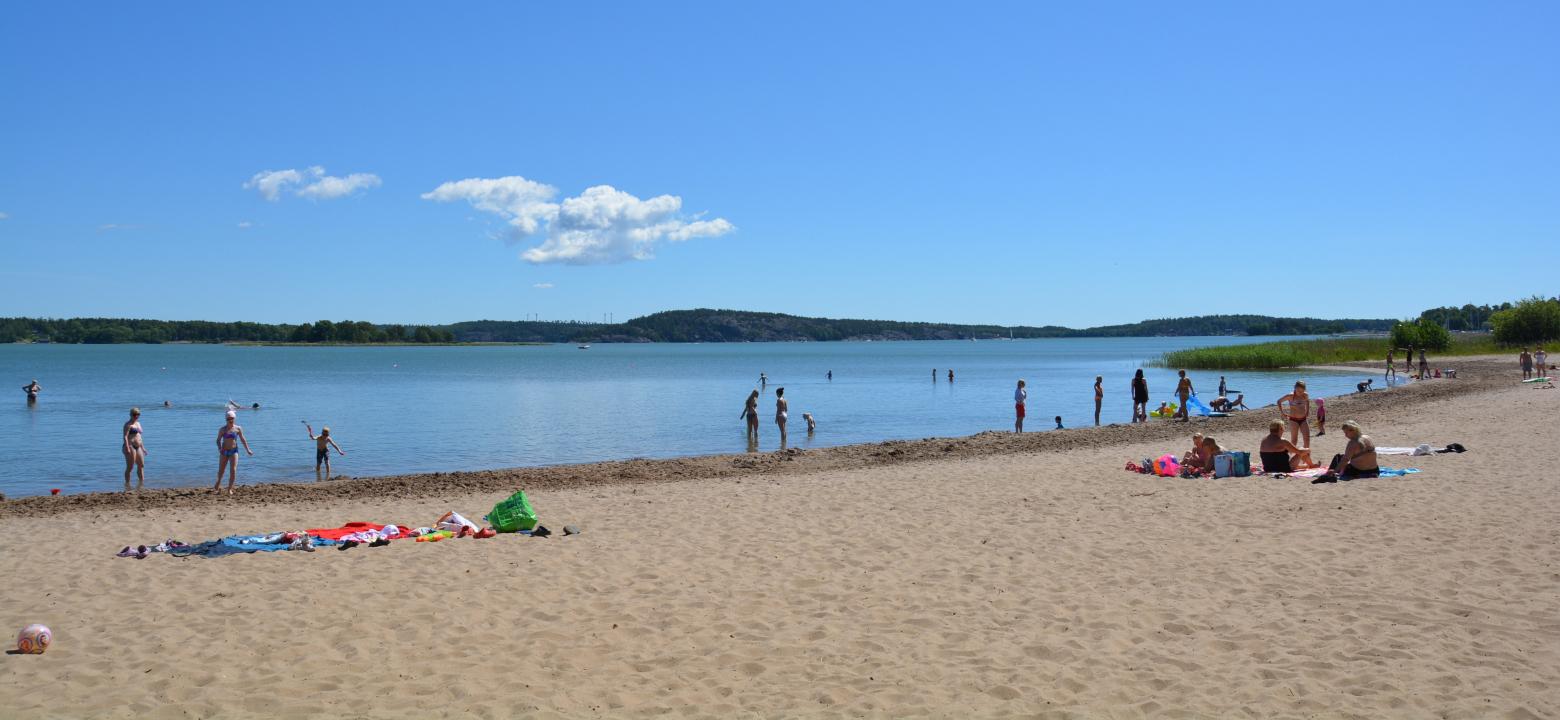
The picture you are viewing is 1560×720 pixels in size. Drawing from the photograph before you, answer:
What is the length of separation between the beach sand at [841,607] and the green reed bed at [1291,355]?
52.3 metres

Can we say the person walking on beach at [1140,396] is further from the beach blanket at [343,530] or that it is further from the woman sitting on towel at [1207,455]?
the beach blanket at [343,530]

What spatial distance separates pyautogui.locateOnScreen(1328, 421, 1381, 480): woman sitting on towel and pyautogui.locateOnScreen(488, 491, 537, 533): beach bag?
9780 millimetres

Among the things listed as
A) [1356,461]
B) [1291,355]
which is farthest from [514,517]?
[1291,355]

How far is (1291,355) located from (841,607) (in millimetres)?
64929

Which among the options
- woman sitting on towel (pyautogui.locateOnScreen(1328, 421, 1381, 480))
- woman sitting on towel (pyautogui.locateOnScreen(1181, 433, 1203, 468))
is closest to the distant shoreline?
woman sitting on towel (pyautogui.locateOnScreen(1181, 433, 1203, 468))

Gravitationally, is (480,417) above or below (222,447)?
below

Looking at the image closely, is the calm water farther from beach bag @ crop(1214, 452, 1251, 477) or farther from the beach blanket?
beach bag @ crop(1214, 452, 1251, 477)

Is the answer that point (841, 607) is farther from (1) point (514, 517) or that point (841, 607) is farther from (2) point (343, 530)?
(2) point (343, 530)

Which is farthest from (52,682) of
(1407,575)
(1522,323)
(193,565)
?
(1522,323)

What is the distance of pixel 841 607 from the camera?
750 cm

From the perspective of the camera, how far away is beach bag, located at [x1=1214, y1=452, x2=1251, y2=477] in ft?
44.7

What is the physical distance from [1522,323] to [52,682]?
8599cm

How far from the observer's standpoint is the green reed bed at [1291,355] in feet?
203

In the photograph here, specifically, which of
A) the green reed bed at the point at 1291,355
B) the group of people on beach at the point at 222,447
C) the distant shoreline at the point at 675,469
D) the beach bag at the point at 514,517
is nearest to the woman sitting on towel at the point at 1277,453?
the distant shoreline at the point at 675,469
